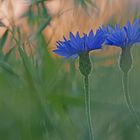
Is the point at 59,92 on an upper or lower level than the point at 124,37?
lower

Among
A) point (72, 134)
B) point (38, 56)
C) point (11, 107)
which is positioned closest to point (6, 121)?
point (11, 107)

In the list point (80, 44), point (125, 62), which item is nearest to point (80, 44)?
point (80, 44)

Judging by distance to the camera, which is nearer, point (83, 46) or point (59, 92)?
point (83, 46)

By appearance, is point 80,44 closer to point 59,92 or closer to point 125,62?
point 125,62

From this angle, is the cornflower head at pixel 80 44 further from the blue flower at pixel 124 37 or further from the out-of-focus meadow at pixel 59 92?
the out-of-focus meadow at pixel 59 92

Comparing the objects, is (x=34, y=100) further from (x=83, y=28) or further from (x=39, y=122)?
(x=83, y=28)

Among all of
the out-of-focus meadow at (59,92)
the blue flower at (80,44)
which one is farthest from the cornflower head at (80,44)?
the out-of-focus meadow at (59,92)

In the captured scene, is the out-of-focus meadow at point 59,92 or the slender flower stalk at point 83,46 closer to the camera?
the slender flower stalk at point 83,46

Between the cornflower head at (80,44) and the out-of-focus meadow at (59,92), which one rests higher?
the cornflower head at (80,44)

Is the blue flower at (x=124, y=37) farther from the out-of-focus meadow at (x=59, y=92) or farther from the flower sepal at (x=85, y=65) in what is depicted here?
the out-of-focus meadow at (x=59, y=92)
